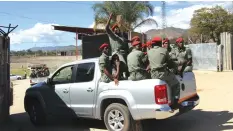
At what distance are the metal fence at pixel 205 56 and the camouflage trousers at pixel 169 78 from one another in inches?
681

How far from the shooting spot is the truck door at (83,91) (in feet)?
26.5

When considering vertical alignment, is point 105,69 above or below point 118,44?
below

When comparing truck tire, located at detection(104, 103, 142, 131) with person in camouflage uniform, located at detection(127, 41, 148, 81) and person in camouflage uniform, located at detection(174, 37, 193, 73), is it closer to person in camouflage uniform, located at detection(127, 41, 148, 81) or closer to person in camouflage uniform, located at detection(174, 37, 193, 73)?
person in camouflage uniform, located at detection(127, 41, 148, 81)

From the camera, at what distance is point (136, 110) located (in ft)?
23.2

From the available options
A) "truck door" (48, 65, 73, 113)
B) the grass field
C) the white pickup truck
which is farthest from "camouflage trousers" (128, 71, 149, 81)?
the grass field

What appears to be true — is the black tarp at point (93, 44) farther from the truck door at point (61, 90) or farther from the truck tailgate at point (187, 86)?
the truck tailgate at point (187, 86)

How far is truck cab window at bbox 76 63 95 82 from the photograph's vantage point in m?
8.22

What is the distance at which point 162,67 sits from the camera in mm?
7230

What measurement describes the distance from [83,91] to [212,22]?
38235mm

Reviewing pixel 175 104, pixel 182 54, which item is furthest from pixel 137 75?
pixel 182 54

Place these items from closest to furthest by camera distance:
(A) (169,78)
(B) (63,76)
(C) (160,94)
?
1. (C) (160,94)
2. (A) (169,78)
3. (B) (63,76)

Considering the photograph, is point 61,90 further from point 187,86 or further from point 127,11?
point 127,11

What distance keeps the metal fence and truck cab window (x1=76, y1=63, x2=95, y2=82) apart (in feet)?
55.7

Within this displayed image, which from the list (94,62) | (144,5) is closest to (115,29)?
(94,62)
